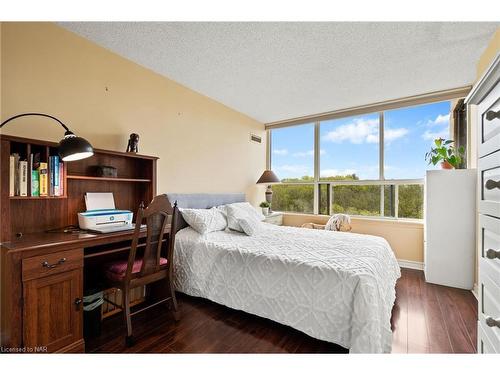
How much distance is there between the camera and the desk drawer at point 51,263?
144cm

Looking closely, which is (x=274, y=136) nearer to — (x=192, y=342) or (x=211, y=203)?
(x=211, y=203)

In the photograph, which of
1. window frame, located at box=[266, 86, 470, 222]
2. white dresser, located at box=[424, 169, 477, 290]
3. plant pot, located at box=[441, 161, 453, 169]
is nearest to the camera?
white dresser, located at box=[424, 169, 477, 290]

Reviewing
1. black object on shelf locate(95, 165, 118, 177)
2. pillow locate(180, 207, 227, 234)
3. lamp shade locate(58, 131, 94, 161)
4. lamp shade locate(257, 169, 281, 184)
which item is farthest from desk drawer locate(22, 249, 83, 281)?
lamp shade locate(257, 169, 281, 184)

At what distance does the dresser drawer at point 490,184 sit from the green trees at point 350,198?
3277mm

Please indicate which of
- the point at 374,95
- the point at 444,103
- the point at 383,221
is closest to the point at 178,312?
the point at 383,221

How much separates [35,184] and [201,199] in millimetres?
1820

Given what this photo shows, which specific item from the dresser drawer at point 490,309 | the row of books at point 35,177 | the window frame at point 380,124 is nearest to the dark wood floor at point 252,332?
the dresser drawer at point 490,309

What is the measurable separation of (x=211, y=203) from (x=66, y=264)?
2.02m

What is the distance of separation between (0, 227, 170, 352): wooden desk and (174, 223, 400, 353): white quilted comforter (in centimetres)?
100

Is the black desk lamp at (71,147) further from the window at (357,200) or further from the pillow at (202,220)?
the window at (357,200)

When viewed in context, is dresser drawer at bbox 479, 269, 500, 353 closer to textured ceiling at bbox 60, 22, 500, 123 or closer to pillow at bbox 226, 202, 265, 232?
textured ceiling at bbox 60, 22, 500, 123

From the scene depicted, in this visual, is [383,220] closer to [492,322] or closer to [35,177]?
[492,322]

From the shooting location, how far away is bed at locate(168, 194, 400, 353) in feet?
5.28

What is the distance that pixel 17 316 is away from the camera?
1.40 meters
